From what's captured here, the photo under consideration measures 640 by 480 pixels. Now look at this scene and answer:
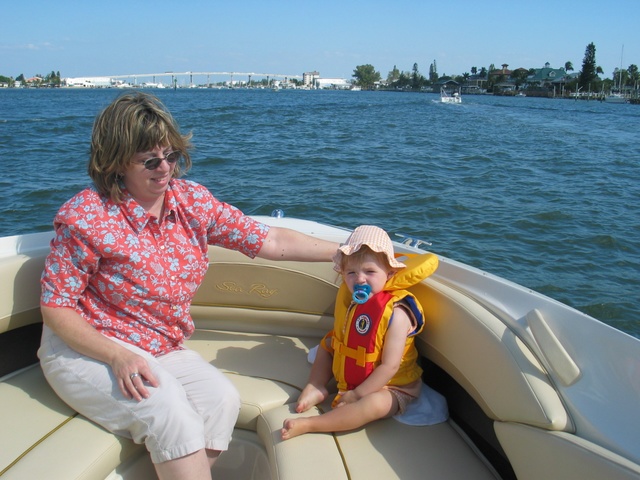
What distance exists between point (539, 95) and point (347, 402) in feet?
326

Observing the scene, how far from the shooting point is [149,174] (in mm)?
1897

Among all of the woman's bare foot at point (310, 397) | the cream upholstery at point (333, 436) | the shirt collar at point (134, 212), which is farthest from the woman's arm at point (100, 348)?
the woman's bare foot at point (310, 397)

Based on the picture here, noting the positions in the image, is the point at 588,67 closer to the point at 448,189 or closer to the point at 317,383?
the point at 448,189

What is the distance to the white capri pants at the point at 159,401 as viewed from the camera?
173 cm

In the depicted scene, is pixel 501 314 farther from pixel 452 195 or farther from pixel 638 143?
pixel 638 143

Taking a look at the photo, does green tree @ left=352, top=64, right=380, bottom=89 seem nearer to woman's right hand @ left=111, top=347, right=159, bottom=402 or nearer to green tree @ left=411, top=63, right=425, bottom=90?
green tree @ left=411, top=63, right=425, bottom=90

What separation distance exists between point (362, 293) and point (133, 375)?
794 millimetres

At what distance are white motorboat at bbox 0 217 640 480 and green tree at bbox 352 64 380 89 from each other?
5524 inches

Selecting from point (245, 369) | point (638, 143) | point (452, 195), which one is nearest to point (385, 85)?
point (638, 143)

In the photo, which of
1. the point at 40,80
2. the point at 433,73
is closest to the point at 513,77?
the point at 433,73

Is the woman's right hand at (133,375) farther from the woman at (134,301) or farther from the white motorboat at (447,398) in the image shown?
the white motorboat at (447,398)

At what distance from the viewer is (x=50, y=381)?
195 centimetres

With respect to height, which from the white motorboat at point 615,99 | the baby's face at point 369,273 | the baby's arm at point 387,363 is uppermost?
the white motorboat at point 615,99

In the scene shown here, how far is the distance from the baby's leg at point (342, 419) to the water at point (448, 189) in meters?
2.40
